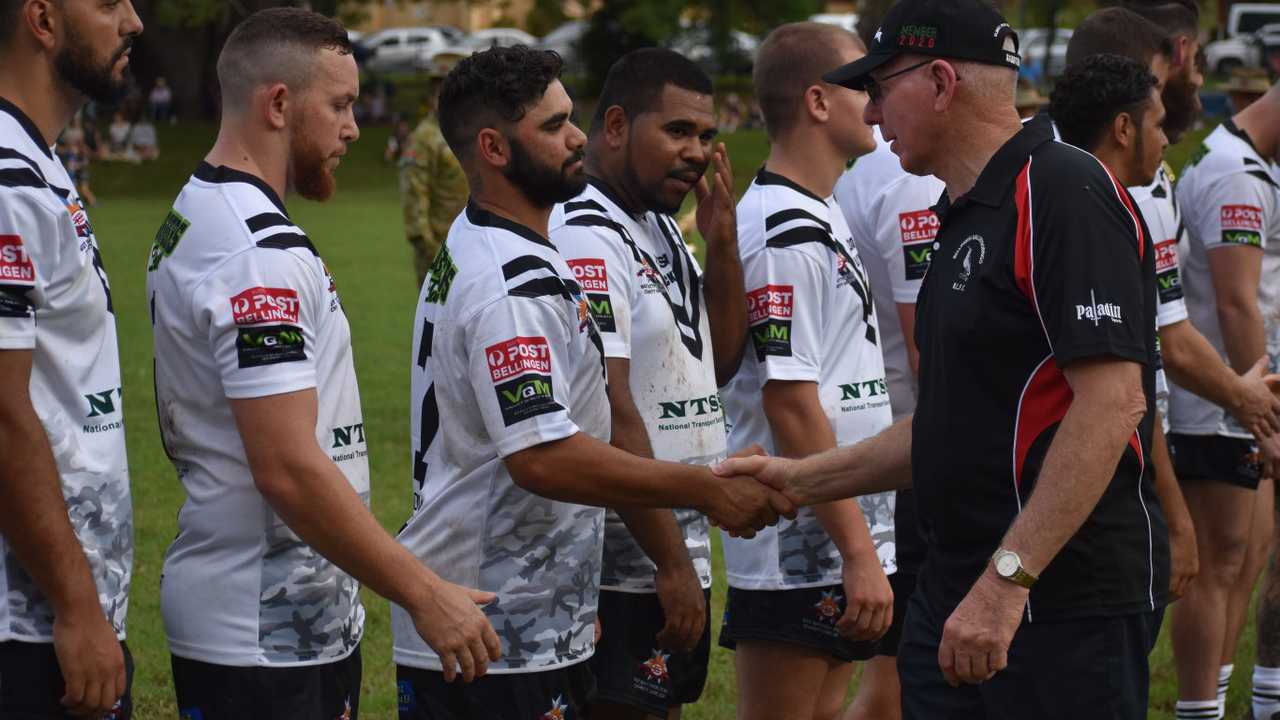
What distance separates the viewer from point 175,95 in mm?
47656

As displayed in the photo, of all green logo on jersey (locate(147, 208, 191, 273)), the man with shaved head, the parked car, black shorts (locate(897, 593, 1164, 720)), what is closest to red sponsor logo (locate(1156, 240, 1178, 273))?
black shorts (locate(897, 593, 1164, 720))

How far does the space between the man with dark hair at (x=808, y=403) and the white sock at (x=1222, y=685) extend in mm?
1891

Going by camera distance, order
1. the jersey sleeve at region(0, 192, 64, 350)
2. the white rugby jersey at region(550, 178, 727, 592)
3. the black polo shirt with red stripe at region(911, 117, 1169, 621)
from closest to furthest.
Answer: the jersey sleeve at region(0, 192, 64, 350)
the black polo shirt with red stripe at region(911, 117, 1169, 621)
the white rugby jersey at region(550, 178, 727, 592)

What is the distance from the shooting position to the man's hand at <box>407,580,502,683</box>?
3.57 meters

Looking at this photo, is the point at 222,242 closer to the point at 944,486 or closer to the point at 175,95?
the point at 944,486

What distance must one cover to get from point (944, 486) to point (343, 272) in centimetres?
1852

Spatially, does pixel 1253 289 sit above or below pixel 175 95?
below

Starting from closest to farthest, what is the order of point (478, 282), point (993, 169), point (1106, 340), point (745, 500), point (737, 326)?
point (1106, 340) → point (993, 169) → point (478, 282) → point (745, 500) → point (737, 326)

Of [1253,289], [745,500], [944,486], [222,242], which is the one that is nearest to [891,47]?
[944,486]

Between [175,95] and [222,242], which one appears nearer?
[222,242]

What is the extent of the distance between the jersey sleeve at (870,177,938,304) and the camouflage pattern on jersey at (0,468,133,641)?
295 cm

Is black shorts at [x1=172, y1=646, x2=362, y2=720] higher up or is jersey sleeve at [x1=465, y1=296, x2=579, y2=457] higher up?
jersey sleeve at [x1=465, y1=296, x2=579, y2=457]

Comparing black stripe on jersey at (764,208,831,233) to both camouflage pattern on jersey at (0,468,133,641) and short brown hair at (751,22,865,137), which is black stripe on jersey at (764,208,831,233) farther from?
camouflage pattern on jersey at (0,468,133,641)

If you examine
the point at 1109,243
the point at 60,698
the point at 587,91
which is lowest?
the point at 60,698
